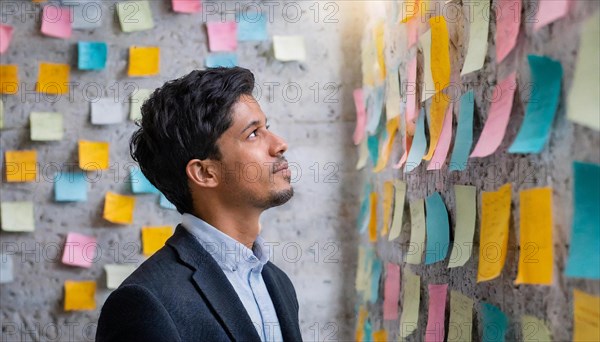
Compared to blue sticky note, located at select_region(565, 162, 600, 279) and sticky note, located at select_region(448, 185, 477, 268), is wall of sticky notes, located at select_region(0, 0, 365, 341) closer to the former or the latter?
sticky note, located at select_region(448, 185, 477, 268)

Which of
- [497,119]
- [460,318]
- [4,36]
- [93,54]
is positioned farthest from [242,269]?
[4,36]

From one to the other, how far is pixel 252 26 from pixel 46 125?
23.0 inches

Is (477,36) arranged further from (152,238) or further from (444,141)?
(152,238)

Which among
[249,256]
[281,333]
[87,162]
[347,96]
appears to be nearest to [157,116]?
[249,256]

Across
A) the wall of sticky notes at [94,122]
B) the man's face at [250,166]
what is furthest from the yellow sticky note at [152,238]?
the man's face at [250,166]

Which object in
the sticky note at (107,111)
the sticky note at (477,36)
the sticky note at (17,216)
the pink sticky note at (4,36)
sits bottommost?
the sticky note at (17,216)

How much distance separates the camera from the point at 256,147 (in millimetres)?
1351

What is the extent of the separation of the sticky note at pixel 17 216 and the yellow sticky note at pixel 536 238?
4.35 feet

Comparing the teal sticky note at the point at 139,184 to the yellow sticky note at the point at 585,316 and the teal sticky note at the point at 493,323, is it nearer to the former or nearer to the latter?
the teal sticky note at the point at 493,323

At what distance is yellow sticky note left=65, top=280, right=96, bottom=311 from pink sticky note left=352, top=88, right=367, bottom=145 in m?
0.78

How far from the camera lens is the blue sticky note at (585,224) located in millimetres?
825

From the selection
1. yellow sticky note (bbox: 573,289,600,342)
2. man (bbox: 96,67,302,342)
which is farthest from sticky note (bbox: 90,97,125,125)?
yellow sticky note (bbox: 573,289,600,342)

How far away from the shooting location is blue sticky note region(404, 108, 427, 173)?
1395 millimetres

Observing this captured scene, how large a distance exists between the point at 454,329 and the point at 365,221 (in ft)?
2.21
